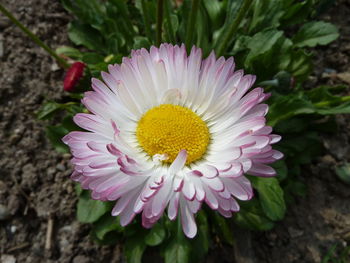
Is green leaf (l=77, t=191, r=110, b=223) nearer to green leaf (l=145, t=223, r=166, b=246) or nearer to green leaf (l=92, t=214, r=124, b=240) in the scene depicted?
green leaf (l=92, t=214, r=124, b=240)

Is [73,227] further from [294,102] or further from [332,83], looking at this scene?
[332,83]

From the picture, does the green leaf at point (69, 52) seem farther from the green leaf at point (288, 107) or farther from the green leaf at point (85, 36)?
the green leaf at point (288, 107)

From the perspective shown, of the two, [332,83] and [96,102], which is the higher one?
[96,102]

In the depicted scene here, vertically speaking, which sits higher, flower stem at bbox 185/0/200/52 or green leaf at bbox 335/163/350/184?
flower stem at bbox 185/0/200/52

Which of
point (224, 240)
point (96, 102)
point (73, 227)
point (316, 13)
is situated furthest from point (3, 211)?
point (316, 13)

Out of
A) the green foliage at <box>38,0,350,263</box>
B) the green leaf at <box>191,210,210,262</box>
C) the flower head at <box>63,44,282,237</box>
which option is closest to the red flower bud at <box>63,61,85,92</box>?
the green foliage at <box>38,0,350,263</box>

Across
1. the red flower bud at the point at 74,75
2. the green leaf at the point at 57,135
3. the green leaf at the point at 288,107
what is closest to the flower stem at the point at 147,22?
the red flower bud at the point at 74,75

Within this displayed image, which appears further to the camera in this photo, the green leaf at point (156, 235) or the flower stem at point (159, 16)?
the green leaf at point (156, 235)

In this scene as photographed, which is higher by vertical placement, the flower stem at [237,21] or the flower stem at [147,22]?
the flower stem at [147,22]
